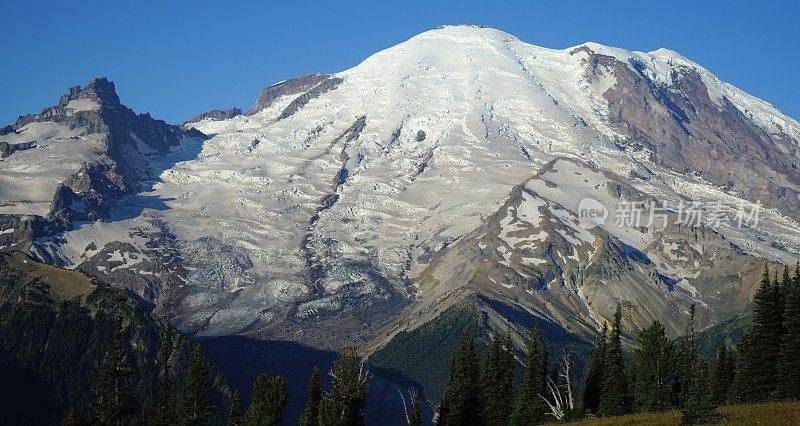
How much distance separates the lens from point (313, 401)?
424 ft

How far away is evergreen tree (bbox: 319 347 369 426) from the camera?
10175cm

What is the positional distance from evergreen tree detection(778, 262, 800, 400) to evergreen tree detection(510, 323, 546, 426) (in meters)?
27.1

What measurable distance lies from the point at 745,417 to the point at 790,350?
3499 centimetres

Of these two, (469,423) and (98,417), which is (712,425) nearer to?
(98,417)

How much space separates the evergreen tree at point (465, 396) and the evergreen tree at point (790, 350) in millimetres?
35768

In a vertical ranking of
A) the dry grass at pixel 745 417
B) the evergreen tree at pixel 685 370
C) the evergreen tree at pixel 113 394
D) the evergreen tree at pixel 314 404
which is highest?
the evergreen tree at pixel 685 370

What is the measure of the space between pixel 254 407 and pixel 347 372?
21.2 meters

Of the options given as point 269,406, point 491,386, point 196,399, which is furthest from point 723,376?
point 196,399

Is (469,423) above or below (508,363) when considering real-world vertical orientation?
below

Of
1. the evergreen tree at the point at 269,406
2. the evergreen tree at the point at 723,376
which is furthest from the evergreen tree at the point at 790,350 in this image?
the evergreen tree at the point at 269,406

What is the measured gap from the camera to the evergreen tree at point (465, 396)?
128625 millimetres

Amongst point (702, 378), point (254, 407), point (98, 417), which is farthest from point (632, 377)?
point (98, 417)

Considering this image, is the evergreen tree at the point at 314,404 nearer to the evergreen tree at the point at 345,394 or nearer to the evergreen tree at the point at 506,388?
the evergreen tree at the point at 345,394

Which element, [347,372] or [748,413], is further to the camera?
[347,372]
